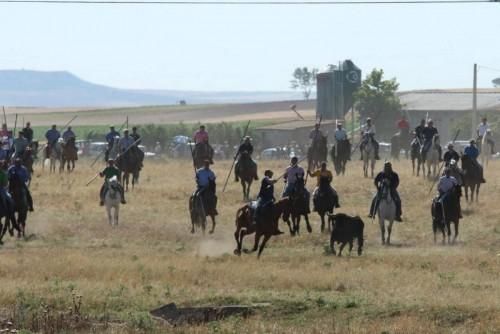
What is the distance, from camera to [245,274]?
33094mm

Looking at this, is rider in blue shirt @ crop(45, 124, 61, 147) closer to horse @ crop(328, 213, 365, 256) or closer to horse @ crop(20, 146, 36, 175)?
horse @ crop(20, 146, 36, 175)

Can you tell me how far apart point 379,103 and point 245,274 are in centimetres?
8703

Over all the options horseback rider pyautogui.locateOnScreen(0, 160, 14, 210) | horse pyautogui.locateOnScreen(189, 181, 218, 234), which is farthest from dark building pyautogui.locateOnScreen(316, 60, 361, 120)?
horseback rider pyautogui.locateOnScreen(0, 160, 14, 210)

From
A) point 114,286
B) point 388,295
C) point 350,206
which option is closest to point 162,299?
point 114,286

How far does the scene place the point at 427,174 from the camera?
6081 cm

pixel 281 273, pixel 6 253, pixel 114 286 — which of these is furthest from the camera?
pixel 6 253

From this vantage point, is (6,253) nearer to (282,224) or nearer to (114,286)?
(114,286)

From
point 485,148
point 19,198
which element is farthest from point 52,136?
point 19,198

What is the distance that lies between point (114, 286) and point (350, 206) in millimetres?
22032

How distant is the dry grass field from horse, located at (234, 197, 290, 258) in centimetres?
52

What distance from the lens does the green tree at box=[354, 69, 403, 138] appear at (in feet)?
388

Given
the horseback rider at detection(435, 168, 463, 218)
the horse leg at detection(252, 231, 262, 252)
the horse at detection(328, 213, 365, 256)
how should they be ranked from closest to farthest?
the horse leg at detection(252, 231, 262, 252) → the horse at detection(328, 213, 365, 256) → the horseback rider at detection(435, 168, 463, 218)

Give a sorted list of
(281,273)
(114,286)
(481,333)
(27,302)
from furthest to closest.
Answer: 1. (281,273)
2. (114,286)
3. (27,302)
4. (481,333)

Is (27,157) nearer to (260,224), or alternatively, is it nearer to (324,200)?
(324,200)
